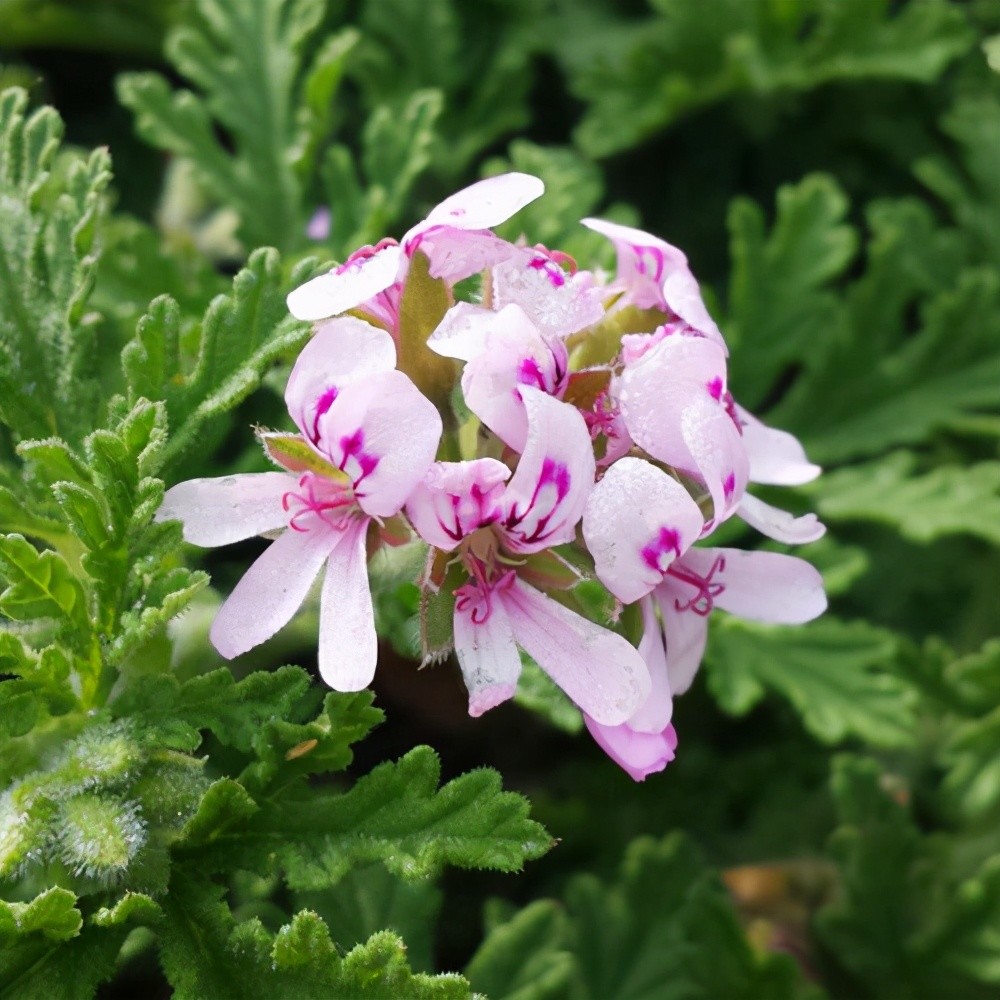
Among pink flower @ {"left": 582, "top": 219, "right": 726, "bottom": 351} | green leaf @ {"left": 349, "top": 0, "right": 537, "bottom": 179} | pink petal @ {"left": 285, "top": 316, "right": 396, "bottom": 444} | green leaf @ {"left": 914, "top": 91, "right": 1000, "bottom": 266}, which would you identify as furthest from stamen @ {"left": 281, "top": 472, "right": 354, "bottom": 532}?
green leaf @ {"left": 914, "top": 91, "right": 1000, "bottom": 266}

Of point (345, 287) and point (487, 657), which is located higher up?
point (345, 287)

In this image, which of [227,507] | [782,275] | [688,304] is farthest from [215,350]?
[782,275]

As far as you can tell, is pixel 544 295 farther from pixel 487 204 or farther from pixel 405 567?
pixel 405 567

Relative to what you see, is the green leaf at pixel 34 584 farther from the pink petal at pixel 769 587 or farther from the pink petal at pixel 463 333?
the pink petal at pixel 769 587

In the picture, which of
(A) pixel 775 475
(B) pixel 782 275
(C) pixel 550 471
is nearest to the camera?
(C) pixel 550 471

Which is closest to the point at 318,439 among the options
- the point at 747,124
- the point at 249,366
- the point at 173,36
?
the point at 249,366

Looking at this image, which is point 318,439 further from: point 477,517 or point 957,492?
point 957,492
